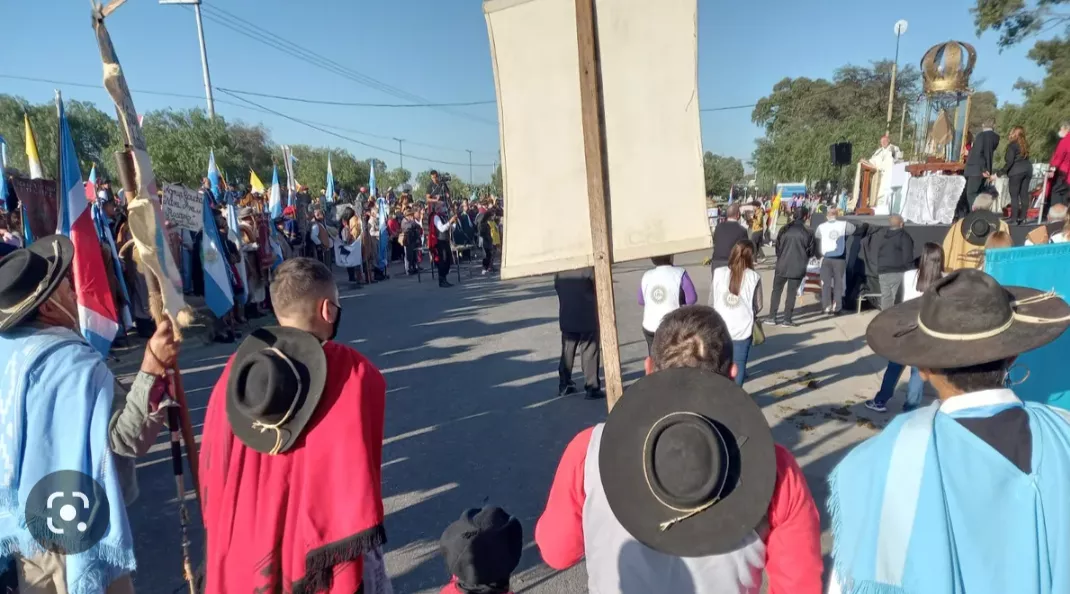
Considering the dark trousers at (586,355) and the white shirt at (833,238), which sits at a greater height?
the white shirt at (833,238)

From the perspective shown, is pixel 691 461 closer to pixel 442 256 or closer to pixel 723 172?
pixel 442 256

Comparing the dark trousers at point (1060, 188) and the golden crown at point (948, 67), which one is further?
the golden crown at point (948, 67)

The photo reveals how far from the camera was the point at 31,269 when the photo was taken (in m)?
2.17

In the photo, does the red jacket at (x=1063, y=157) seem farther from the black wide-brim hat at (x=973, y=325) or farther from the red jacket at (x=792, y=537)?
the red jacket at (x=792, y=537)

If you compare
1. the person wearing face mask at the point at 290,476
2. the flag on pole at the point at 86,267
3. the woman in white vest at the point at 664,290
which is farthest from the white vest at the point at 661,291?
the flag on pole at the point at 86,267

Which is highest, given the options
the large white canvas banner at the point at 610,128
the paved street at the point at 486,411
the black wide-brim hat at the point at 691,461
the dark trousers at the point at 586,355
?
the large white canvas banner at the point at 610,128

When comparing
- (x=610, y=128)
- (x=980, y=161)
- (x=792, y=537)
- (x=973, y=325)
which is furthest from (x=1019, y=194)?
(x=792, y=537)

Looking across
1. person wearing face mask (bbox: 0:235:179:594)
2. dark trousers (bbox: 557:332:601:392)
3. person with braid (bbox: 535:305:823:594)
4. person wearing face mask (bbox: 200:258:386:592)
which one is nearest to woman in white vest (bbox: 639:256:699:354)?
dark trousers (bbox: 557:332:601:392)

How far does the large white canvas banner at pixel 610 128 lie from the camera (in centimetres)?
196

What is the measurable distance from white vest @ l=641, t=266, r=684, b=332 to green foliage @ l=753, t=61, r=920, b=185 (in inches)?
1410

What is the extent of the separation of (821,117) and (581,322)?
164 feet

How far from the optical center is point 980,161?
470 inches

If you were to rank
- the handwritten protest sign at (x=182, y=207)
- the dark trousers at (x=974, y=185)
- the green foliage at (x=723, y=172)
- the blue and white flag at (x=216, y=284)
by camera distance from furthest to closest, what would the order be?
the green foliage at (x=723, y=172)
the dark trousers at (x=974, y=185)
the blue and white flag at (x=216, y=284)
the handwritten protest sign at (x=182, y=207)

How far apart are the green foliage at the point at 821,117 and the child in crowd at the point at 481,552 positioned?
130ft
